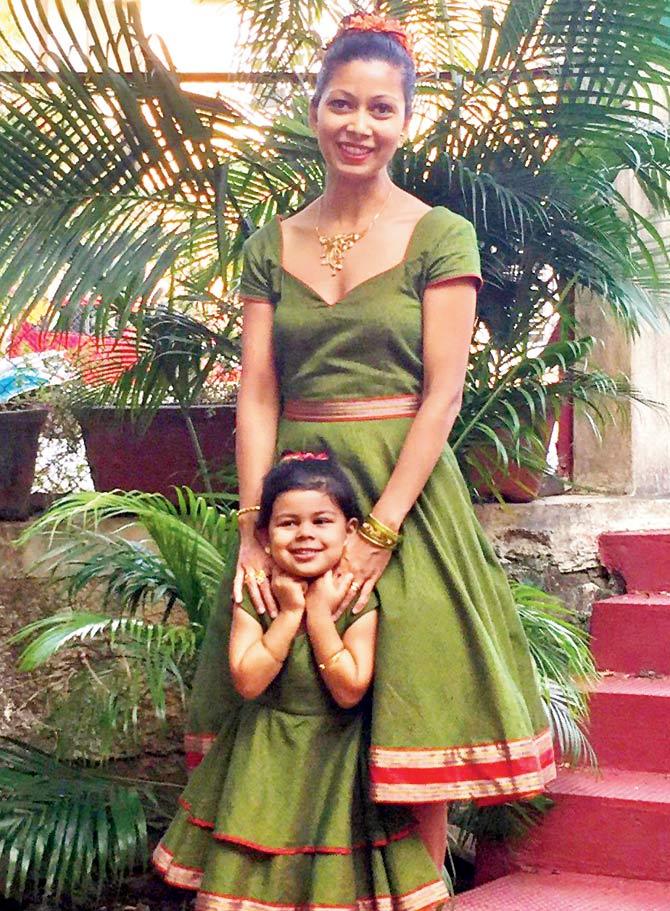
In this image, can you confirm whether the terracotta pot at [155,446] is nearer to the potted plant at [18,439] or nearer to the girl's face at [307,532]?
the potted plant at [18,439]

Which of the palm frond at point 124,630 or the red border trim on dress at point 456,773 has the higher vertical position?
the palm frond at point 124,630

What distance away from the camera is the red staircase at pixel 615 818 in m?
2.43

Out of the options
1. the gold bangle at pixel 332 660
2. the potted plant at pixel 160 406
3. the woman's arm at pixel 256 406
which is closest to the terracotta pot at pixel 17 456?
the potted plant at pixel 160 406

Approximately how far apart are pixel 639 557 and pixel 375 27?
6.33ft

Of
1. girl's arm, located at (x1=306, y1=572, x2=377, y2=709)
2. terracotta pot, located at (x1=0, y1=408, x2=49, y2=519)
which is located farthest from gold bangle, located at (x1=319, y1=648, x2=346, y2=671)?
terracotta pot, located at (x1=0, y1=408, x2=49, y2=519)

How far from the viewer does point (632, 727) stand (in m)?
2.79

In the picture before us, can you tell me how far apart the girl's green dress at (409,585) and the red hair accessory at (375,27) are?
0.98ft

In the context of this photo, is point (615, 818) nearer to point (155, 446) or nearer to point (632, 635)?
point (632, 635)

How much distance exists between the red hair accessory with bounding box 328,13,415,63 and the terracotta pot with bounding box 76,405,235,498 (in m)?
1.67

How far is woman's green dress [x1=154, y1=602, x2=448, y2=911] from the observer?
5.77 ft

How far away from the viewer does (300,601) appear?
1.77m

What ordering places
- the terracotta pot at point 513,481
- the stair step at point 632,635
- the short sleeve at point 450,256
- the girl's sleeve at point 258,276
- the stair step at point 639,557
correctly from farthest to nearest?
the stair step at point 639,557
the terracotta pot at point 513,481
the stair step at point 632,635
the girl's sleeve at point 258,276
the short sleeve at point 450,256

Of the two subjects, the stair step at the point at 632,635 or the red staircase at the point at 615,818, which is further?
the stair step at the point at 632,635

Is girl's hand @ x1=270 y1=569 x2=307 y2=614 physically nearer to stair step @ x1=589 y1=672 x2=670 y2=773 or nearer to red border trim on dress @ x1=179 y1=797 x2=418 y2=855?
red border trim on dress @ x1=179 y1=797 x2=418 y2=855
